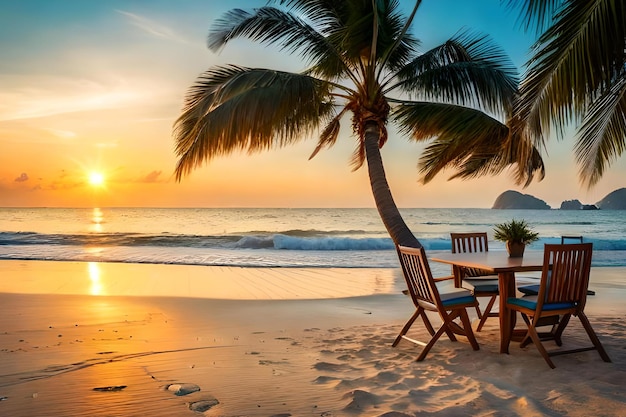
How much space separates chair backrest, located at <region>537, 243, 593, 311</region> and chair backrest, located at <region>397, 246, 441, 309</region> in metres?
0.93

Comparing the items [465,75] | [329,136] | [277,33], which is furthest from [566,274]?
[277,33]

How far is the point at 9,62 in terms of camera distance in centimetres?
1177

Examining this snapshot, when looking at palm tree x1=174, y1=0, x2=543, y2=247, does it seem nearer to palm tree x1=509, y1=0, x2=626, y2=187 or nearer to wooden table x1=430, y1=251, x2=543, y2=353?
wooden table x1=430, y1=251, x2=543, y2=353

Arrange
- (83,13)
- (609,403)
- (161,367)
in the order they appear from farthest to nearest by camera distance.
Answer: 1. (83,13)
2. (161,367)
3. (609,403)

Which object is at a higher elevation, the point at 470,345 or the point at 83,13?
the point at 83,13

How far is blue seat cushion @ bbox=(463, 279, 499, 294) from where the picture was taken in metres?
5.64

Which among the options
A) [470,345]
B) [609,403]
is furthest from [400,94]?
[609,403]

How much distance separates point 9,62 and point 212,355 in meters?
10.3

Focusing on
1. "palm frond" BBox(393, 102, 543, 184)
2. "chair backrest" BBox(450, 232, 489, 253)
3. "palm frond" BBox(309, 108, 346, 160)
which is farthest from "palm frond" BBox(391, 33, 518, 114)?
"chair backrest" BBox(450, 232, 489, 253)

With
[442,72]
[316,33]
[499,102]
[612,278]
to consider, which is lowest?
[612,278]

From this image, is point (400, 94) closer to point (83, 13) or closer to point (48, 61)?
point (83, 13)

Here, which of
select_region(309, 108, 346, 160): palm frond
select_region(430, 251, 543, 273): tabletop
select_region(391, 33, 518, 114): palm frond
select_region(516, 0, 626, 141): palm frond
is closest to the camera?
select_region(516, 0, 626, 141): palm frond

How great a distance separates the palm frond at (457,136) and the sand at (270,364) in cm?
275

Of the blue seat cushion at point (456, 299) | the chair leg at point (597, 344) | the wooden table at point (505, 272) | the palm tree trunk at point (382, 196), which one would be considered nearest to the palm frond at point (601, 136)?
the wooden table at point (505, 272)
